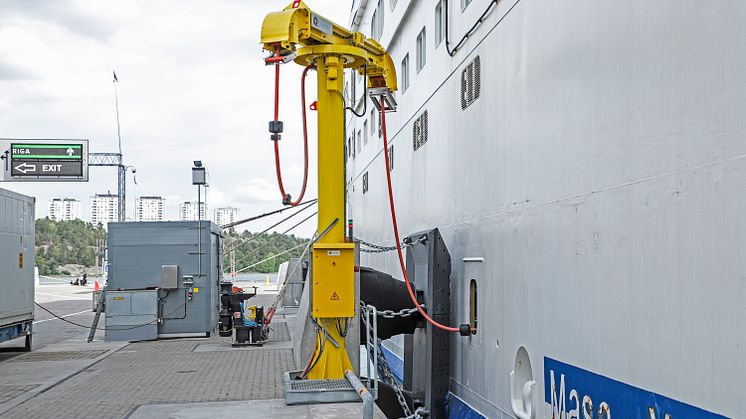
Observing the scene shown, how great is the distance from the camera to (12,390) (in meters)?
10.4

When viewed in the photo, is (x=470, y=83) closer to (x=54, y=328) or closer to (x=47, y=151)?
(x=54, y=328)

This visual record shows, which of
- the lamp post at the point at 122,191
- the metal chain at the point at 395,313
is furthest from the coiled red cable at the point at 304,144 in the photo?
the lamp post at the point at 122,191

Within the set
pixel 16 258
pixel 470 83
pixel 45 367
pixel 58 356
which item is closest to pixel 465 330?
pixel 470 83

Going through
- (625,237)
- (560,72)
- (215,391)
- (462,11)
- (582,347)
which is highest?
(462,11)

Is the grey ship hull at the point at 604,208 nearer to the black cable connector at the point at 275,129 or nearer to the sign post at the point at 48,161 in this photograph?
the black cable connector at the point at 275,129

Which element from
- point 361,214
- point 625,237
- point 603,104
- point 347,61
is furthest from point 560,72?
point 361,214

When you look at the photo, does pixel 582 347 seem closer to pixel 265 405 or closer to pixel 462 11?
pixel 265 405

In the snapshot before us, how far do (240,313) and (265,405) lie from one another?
785 centimetres

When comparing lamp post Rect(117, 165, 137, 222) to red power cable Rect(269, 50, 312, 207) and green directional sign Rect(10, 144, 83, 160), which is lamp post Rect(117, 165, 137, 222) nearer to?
green directional sign Rect(10, 144, 83, 160)

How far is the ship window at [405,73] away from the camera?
1321 centimetres

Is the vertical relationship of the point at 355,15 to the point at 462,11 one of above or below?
above

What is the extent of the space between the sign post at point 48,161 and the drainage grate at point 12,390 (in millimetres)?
22603

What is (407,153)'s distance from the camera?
12.6 meters

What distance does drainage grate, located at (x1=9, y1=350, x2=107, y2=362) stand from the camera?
46.2 feet
